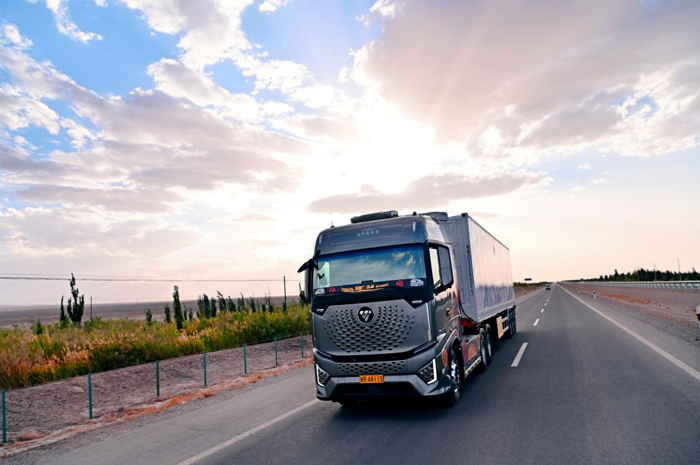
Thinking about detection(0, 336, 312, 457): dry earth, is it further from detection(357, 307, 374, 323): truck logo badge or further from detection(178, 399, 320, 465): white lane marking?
detection(357, 307, 374, 323): truck logo badge

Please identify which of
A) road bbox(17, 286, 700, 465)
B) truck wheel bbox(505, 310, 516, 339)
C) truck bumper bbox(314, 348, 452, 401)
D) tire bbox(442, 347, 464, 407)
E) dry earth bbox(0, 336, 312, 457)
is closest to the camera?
road bbox(17, 286, 700, 465)

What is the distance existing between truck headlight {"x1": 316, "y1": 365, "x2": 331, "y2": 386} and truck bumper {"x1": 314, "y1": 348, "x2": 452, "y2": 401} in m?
0.05

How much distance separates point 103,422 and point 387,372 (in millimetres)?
6425

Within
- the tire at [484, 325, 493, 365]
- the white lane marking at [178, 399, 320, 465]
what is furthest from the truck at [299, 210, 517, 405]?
the tire at [484, 325, 493, 365]

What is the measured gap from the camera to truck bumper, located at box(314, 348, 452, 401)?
7.24 metres

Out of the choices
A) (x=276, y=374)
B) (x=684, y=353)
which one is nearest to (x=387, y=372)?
(x=276, y=374)

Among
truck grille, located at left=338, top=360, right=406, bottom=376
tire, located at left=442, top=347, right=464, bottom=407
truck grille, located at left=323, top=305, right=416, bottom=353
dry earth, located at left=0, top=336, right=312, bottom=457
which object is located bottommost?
dry earth, located at left=0, top=336, right=312, bottom=457

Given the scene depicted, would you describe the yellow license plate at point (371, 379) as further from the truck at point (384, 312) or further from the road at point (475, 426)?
the road at point (475, 426)

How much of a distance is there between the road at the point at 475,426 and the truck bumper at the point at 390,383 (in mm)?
411

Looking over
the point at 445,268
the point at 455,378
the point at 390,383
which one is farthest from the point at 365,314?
the point at 455,378

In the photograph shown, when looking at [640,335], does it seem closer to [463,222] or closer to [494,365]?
[494,365]

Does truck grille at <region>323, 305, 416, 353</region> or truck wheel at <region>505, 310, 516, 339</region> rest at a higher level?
truck grille at <region>323, 305, 416, 353</region>

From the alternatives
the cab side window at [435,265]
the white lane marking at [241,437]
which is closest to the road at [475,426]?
the white lane marking at [241,437]

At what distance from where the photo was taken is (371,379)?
24.3ft
